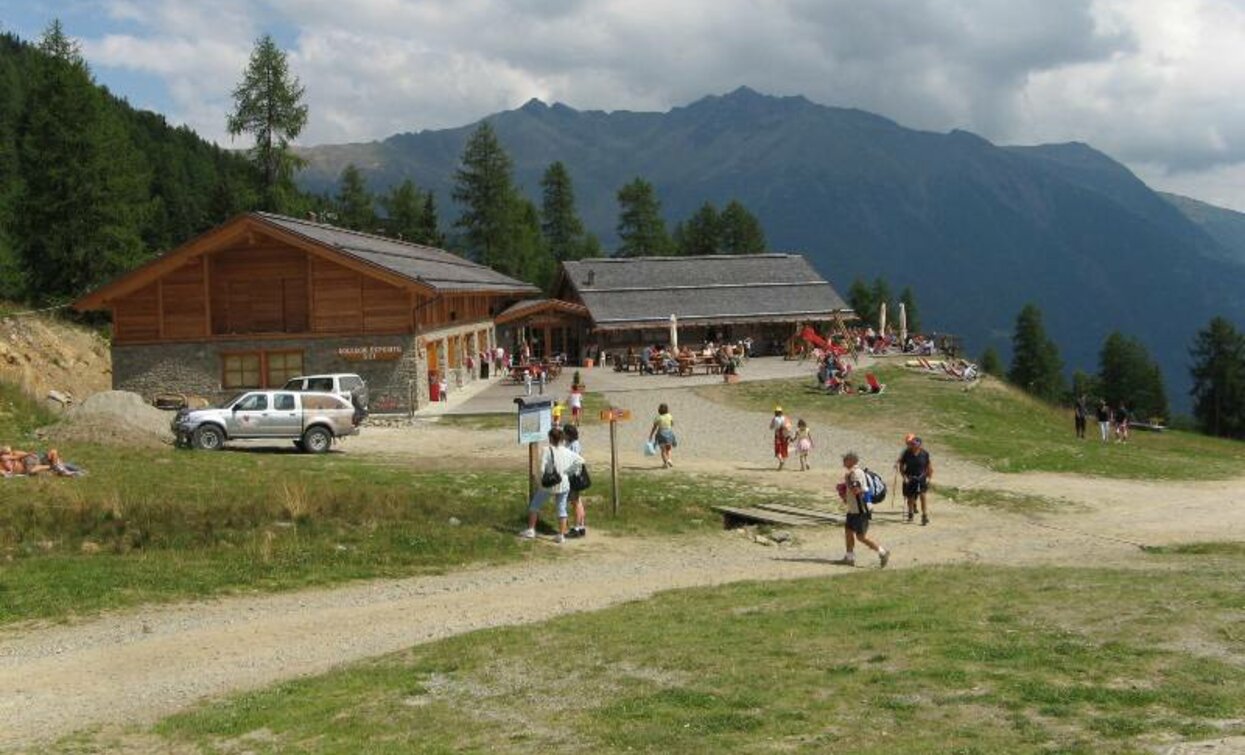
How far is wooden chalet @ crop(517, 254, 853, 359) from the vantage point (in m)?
58.0

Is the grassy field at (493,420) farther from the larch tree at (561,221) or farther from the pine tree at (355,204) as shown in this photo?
the pine tree at (355,204)

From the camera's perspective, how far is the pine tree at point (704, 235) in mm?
98312

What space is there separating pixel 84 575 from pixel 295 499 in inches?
143

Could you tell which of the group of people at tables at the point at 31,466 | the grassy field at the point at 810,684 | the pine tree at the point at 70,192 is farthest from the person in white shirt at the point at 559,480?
the pine tree at the point at 70,192

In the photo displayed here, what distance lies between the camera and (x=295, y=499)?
691 inches

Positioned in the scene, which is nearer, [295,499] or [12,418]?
[295,499]

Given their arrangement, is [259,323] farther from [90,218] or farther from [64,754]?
[64,754]

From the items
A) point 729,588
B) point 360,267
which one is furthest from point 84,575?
point 360,267

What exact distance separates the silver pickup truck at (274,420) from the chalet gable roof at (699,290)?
1158 inches

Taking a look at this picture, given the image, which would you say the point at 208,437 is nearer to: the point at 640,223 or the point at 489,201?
the point at 489,201

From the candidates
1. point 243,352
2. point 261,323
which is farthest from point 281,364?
point 261,323

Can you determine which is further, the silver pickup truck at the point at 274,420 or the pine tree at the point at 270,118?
the pine tree at the point at 270,118

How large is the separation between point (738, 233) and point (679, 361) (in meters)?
51.5

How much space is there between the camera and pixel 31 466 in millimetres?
19938
